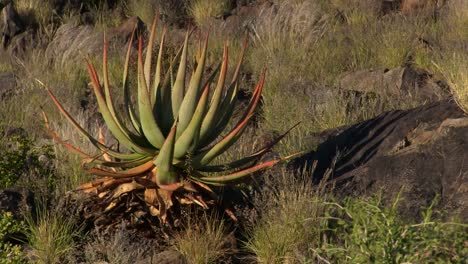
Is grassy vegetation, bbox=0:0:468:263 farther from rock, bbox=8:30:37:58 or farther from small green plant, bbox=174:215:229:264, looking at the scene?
rock, bbox=8:30:37:58

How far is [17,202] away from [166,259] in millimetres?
1238

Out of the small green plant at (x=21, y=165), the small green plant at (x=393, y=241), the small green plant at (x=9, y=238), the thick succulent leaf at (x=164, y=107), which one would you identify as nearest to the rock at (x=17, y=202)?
the small green plant at (x=9, y=238)

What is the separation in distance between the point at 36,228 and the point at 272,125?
408cm

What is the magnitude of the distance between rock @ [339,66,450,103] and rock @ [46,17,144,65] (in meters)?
4.09

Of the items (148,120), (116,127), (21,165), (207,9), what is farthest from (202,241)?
(207,9)

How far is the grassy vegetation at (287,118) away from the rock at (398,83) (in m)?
0.24

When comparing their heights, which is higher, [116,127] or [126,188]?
[116,127]

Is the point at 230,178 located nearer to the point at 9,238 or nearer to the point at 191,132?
the point at 191,132

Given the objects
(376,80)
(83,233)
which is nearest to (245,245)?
(83,233)

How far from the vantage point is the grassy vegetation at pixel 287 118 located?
15.0 feet

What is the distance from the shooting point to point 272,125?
9633mm

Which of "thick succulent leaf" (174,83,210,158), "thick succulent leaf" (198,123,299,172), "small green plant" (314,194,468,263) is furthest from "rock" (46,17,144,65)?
"small green plant" (314,194,468,263)

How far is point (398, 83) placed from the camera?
10516 millimetres

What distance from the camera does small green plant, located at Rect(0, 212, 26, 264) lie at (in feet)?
17.2
